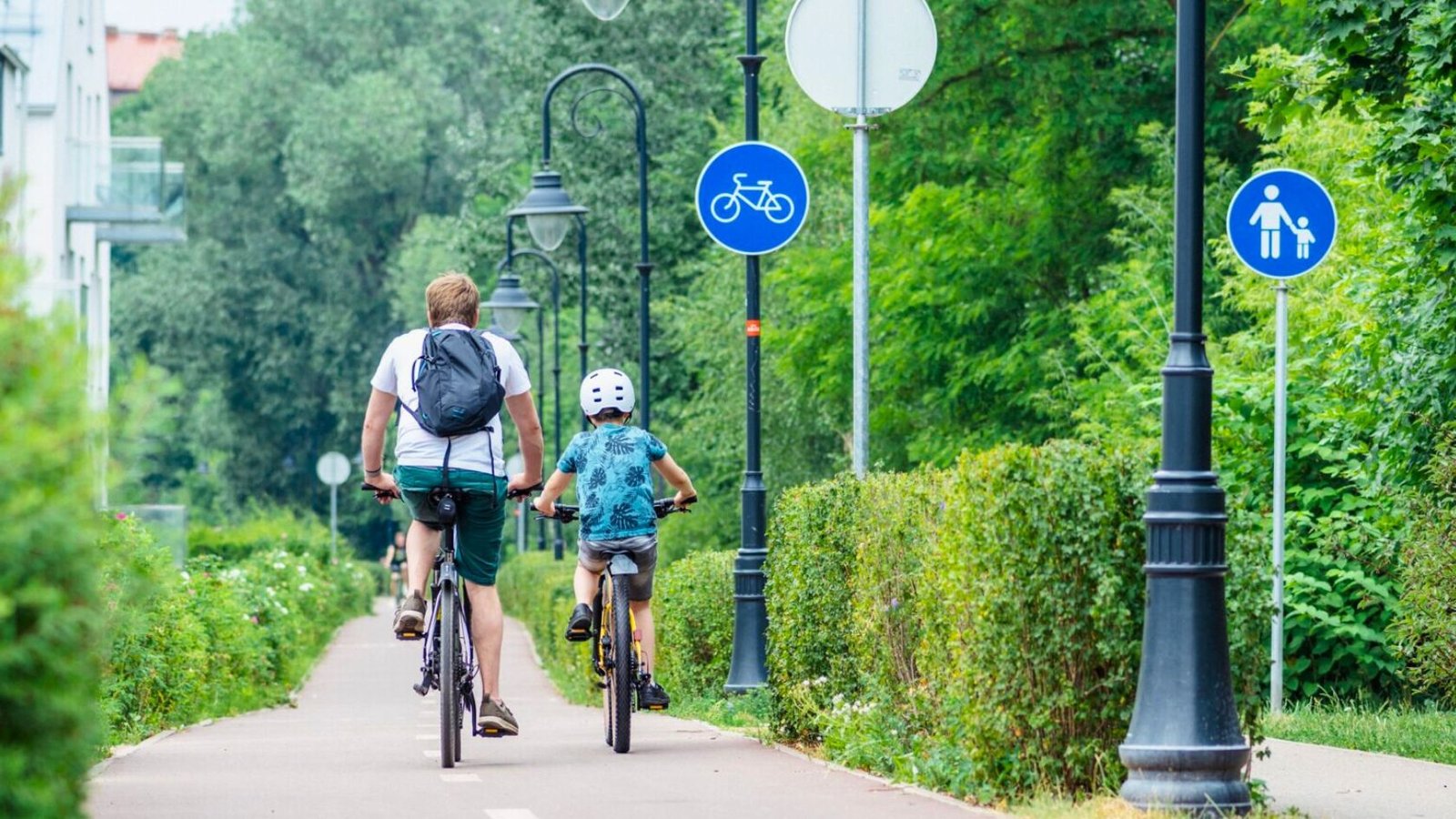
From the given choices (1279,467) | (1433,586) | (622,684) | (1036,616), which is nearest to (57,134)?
(1279,467)

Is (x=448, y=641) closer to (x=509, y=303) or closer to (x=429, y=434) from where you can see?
(x=429, y=434)

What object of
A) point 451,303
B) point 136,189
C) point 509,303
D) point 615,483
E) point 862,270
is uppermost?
point 136,189

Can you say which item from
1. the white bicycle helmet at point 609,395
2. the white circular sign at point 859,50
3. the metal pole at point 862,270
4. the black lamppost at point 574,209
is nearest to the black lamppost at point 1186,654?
the white bicycle helmet at point 609,395

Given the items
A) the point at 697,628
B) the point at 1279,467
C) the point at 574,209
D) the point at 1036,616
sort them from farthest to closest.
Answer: the point at 574,209
the point at 697,628
the point at 1279,467
the point at 1036,616

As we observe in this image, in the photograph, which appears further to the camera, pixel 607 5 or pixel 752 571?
pixel 607 5

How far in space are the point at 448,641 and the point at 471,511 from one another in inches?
24.2

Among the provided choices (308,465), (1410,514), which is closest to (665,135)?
(308,465)

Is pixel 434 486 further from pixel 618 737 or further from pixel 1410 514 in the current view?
pixel 1410 514

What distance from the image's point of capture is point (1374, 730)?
11719 mm

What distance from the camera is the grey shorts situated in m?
10.9

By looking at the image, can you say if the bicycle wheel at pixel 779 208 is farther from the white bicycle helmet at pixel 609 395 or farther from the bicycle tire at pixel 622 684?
the bicycle tire at pixel 622 684

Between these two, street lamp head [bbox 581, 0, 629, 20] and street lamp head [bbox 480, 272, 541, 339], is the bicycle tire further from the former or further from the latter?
street lamp head [bbox 480, 272, 541, 339]

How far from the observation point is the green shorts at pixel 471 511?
31.7ft

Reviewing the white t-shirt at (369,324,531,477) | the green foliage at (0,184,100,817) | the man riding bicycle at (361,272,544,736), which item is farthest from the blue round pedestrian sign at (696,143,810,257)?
the green foliage at (0,184,100,817)
